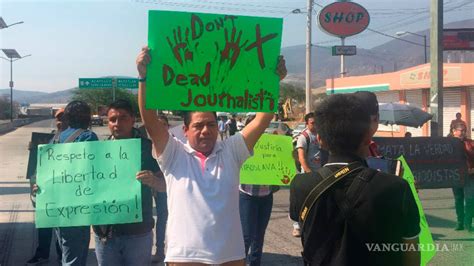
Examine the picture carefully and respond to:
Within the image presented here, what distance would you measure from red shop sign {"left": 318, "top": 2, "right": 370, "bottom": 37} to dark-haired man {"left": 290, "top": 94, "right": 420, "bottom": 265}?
22.2 metres

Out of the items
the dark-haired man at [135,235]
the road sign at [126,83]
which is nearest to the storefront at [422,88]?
the road sign at [126,83]

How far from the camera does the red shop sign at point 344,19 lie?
23625 mm

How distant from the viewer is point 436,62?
857cm

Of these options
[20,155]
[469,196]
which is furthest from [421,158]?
[20,155]

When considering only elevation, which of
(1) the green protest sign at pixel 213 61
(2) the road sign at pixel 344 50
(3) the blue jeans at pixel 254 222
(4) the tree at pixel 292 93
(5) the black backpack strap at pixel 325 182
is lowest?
(3) the blue jeans at pixel 254 222

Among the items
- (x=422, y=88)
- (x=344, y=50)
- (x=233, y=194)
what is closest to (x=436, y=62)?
(x=233, y=194)

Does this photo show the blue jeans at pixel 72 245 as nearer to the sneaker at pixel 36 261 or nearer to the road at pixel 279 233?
the road at pixel 279 233

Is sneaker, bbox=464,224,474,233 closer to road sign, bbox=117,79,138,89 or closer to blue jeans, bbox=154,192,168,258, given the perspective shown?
blue jeans, bbox=154,192,168,258

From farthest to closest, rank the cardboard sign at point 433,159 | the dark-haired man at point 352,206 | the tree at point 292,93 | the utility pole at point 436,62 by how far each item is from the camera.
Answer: the tree at point 292,93, the utility pole at point 436,62, the cardboard sign at point 433,159, the dark-haired man at point 352,206

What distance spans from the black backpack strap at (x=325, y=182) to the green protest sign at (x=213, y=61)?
107 centimetres

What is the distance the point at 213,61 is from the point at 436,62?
6635mm

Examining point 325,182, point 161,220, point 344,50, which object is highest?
point 344,50

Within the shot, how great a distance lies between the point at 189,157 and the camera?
2.83 m

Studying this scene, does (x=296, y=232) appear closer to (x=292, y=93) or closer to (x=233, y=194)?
(x=233, y=194)
